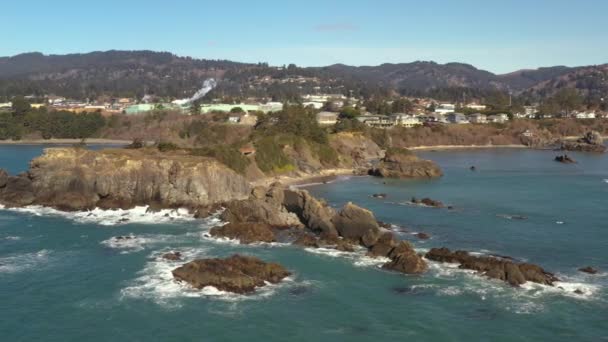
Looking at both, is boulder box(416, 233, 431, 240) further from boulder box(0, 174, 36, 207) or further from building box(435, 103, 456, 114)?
building box(435, 103, 456, 114)

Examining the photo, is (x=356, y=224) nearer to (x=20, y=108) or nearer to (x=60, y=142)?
(x=60, y=142)

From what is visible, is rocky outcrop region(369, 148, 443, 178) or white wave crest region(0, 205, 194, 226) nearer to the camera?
white wave crest region(0, 205, 194, 226)

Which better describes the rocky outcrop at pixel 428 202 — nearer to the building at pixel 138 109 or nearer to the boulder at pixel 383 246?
the boulder at pixel 383 246

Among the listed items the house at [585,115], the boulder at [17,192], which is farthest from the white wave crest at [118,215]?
the house at [585,115]

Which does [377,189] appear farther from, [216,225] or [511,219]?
[216,225]

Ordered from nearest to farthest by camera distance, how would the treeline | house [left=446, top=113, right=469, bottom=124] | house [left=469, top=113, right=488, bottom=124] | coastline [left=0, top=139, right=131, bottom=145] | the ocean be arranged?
the ocean < coastline [left=0, top=139, right=131, bottom=145] < the treeline < house [left=446, top=113, right=469, bottom=124] < house [left=469, top=113, right=488, bottom=124]

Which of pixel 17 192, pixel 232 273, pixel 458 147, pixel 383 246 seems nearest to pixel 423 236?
pixel 383 246

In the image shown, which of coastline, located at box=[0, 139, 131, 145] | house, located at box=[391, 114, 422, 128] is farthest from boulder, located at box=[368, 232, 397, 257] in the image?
house, located at box=[391, 114, 422, 128]
